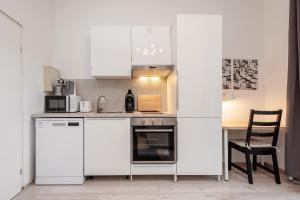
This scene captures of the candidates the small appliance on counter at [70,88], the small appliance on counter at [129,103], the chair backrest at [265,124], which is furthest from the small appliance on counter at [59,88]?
the chair backrest at [265,124]

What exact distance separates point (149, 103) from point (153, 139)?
0.78m

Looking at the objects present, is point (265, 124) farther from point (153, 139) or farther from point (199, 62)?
point (153, 139)

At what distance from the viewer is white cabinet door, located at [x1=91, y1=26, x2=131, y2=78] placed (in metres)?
2.97

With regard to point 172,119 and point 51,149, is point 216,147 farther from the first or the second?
point 51,149

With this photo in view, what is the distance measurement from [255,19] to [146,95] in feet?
7.13

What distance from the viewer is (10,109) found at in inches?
87.7

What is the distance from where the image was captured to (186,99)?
2672 mm

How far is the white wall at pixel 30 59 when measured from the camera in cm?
249

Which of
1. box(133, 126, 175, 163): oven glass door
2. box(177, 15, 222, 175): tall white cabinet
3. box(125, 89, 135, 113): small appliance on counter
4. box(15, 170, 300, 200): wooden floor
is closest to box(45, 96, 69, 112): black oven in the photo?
box(125, 89, 135, 113): small appliance on counter

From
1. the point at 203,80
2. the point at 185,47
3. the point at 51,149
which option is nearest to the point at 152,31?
the point at 185,47

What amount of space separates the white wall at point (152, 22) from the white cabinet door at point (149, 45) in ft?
1.57

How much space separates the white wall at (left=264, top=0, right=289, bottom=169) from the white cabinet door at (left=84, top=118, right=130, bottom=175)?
221 centimetres

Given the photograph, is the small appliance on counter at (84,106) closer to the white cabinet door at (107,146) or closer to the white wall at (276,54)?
the white cabinet door at (107,146)

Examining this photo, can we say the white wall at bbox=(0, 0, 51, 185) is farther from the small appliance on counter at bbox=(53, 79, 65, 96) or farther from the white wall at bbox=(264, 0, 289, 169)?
the white wall at bbox=(264, 0, 289, 169)
